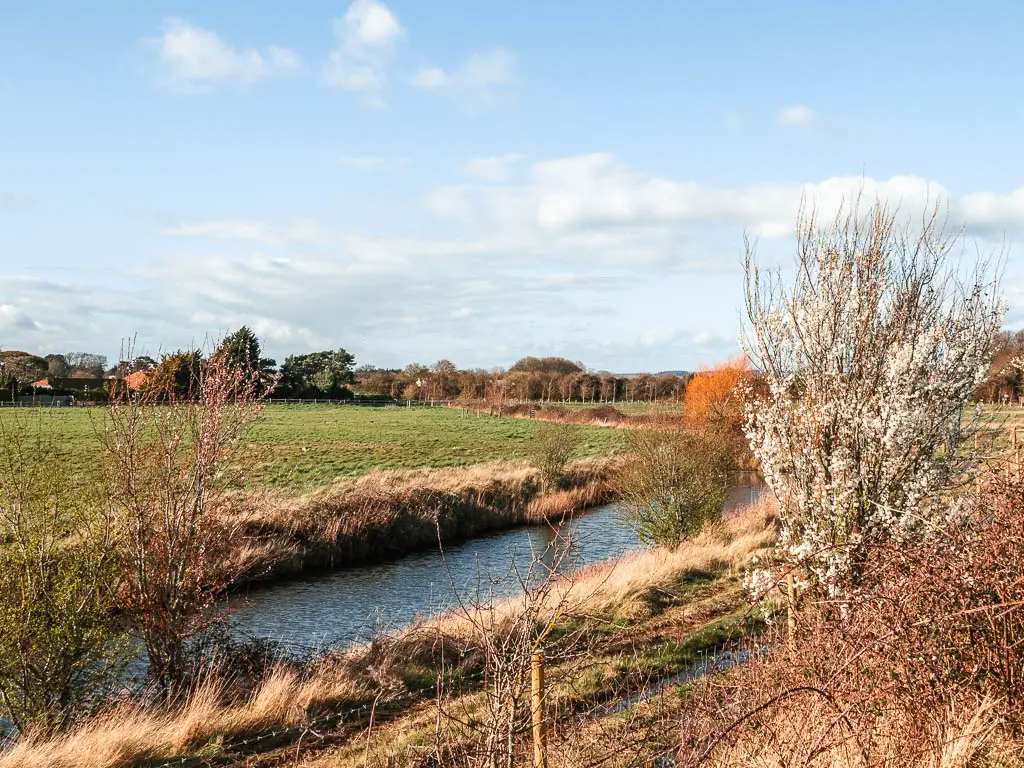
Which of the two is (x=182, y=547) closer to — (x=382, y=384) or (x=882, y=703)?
(x=882, y=703)

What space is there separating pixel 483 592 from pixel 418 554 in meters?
4.37

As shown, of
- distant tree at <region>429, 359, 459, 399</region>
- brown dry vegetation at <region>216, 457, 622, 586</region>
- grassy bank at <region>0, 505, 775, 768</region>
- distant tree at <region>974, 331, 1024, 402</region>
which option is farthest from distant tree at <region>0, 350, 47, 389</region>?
distant tree at <region>974, 331, 1024, 402</region>

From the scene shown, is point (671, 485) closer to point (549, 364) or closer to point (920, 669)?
point (920, 669)

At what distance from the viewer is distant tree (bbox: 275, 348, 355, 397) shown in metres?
75.8

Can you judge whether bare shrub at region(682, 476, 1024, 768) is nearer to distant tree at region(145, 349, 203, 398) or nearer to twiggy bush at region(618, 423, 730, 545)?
distant tree at region(145, 349, 203, 398)

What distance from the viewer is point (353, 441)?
1517 inches

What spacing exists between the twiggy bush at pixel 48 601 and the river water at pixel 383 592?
1.84 m

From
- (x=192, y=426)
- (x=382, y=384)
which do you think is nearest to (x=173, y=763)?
(x=192, y=426)

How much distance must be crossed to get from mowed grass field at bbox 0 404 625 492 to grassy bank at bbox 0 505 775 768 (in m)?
9.45

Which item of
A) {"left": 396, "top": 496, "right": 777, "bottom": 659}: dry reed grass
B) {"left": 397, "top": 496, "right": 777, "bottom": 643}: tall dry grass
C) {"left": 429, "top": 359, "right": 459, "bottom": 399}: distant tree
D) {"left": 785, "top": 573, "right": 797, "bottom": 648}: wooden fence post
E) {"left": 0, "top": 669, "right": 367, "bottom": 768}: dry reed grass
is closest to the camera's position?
{"left": 785, "top": 573, "right": 797, "bottom": 648}: wooden fence post

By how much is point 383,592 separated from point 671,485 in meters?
7.10

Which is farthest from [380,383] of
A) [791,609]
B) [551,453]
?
[791,609]

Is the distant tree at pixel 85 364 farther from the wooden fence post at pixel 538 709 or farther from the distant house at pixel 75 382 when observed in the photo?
the wooden fence post at pixel 538 709

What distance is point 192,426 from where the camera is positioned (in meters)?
9.38
